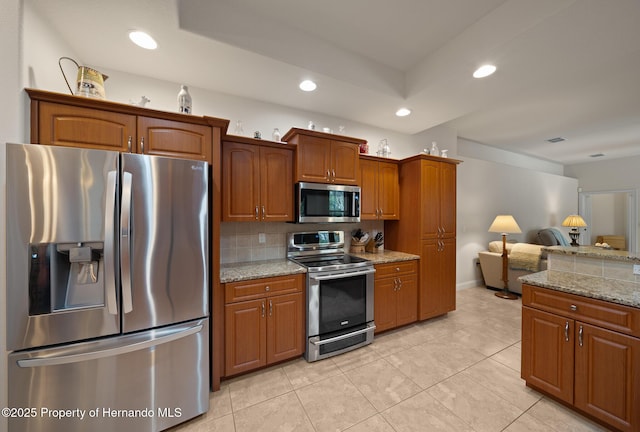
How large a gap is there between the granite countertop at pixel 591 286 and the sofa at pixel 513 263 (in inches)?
90.0

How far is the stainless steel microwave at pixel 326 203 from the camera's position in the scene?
2432mm

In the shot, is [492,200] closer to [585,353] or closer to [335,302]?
[585,353]

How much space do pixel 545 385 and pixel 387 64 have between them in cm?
326

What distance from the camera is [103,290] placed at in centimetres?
138

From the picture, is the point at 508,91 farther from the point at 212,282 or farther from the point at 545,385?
the point at 212,282

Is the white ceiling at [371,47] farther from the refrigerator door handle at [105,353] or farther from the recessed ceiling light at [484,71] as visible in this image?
the refrigerator door handle at [105,353]

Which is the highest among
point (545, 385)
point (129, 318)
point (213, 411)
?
point (129, 318)

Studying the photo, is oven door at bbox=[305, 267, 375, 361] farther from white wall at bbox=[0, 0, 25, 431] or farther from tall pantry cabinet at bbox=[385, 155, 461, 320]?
white wall at bbox=[0, 0, 25, 431]

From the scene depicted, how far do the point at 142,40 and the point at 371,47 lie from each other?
200cm

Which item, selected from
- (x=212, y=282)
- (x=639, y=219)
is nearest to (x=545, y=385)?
(x=212, y=282)

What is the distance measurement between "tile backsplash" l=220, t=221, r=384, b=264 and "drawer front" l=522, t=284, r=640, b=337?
2.13 meters

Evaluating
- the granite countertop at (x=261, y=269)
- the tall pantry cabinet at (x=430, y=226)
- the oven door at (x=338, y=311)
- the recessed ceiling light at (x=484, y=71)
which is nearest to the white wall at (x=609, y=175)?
the tall pantry cabinet at (x=430, y=226)

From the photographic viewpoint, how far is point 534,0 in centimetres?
158

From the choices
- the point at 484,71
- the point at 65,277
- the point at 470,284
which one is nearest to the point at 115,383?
the point at 65,277
